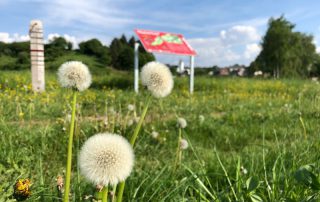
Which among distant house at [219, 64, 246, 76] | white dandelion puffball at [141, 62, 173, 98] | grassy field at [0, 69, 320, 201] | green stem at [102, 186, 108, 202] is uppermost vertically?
distant house at [219, 64, 246, 76]

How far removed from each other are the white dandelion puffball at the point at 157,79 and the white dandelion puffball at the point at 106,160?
254 mm

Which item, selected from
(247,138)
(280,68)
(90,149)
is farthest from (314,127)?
(280,68)

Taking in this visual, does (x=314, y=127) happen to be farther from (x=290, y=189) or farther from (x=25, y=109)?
(x=25, y=109)

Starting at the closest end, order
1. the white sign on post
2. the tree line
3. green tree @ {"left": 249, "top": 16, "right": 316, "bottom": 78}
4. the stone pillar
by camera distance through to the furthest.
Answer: the stone pillar
the white sign on post
the tree line
green tree @ {"left": 249, "top": 16, "right": 316, "bottom": 78}

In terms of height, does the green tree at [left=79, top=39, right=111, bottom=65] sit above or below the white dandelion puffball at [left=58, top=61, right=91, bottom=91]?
above

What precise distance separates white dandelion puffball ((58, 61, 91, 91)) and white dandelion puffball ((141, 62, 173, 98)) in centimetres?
20

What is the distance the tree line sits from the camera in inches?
550

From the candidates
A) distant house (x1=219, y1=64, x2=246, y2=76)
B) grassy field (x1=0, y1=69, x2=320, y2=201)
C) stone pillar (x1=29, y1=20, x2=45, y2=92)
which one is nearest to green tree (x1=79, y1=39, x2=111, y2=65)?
distant house (x1=219, y1=64, x2=246, y2=76)

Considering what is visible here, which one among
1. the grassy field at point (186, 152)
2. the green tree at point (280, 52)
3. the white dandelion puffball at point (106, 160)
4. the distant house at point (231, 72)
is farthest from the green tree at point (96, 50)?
the white dandelion puffball at point (106, 160)

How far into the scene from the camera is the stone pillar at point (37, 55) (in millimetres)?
9586

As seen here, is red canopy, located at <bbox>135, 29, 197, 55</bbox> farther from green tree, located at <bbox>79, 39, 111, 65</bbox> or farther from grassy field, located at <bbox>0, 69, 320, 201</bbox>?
green tree, located at <bbox>79, 39, 111, 65</bbox>

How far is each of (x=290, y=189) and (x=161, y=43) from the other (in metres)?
10.6

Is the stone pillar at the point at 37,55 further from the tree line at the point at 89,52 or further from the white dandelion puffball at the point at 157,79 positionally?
the white dandelion puffball at the point at 157,79

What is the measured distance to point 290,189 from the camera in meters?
1.90
